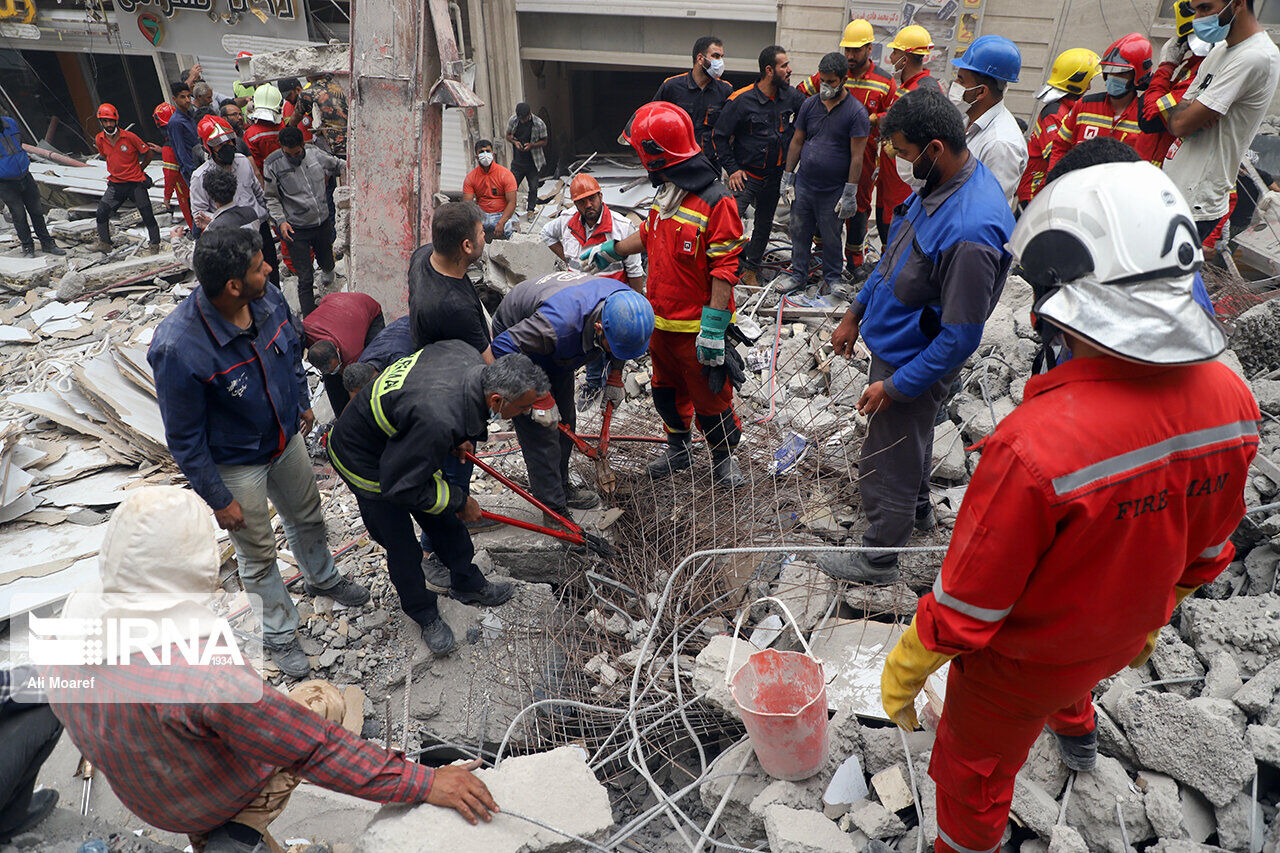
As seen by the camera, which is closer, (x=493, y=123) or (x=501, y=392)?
(x=501, y=392)

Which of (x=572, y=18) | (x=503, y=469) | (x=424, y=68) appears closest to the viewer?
(x=503, y=469)

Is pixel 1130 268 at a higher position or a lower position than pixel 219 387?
higher

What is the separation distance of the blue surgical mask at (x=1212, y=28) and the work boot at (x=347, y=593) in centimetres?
509

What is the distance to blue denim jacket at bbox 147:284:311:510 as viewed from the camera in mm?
2893

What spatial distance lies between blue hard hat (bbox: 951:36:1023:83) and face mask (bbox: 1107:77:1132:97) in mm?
1653

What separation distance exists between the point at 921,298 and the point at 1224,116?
262 cm

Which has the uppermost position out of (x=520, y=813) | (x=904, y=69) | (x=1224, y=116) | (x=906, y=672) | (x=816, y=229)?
(x=904, y=69)

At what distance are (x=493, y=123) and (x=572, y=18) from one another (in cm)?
185

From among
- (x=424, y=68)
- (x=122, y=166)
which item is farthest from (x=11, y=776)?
(x=122, y=166)

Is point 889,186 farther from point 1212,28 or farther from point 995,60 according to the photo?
point 1212,28

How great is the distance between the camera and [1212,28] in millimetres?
3758

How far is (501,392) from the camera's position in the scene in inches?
116

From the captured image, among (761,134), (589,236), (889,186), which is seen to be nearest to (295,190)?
(589,236)

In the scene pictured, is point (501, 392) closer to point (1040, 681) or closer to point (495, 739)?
point (495, 739)
